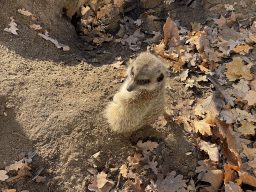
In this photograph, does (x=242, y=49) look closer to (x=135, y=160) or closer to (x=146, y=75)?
(x=146, y=75)

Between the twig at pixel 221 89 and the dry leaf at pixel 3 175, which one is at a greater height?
the dry leaf at pixel 3 175

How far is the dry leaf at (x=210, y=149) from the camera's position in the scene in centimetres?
271

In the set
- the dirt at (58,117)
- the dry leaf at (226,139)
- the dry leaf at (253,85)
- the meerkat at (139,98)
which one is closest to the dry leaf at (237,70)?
the dry leaf at (253,85)

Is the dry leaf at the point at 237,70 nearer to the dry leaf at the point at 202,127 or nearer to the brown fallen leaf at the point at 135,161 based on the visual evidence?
the dry leaf at the point at 202,127

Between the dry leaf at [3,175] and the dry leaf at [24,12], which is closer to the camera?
the dry leaf at [3,175]

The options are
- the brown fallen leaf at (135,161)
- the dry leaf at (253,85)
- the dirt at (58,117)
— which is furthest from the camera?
the dry leaf at (253,85)

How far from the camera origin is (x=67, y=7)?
4.19m

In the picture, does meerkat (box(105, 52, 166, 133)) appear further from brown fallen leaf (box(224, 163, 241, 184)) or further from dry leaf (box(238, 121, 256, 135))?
dry leaf (box(238, 121, 256, 135))

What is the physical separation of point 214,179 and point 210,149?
1.35 ft

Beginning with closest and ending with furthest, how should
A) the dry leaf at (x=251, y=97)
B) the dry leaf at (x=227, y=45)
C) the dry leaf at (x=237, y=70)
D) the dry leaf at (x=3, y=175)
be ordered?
the dry leaf at (x=3, y=175)
the dry leaf at (x=251, y=97)
the dry leaf at (x=237, y=70)
the dry leaf at (x=227, y=45)

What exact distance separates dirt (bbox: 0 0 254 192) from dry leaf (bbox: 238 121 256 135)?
0.81 meters

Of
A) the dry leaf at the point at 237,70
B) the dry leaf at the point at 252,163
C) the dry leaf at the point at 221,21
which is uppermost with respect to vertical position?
the dry leaf at the point at 221,21

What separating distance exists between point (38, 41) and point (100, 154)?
2319 mm

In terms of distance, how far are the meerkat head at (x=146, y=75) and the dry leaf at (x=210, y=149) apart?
3.78 ft
